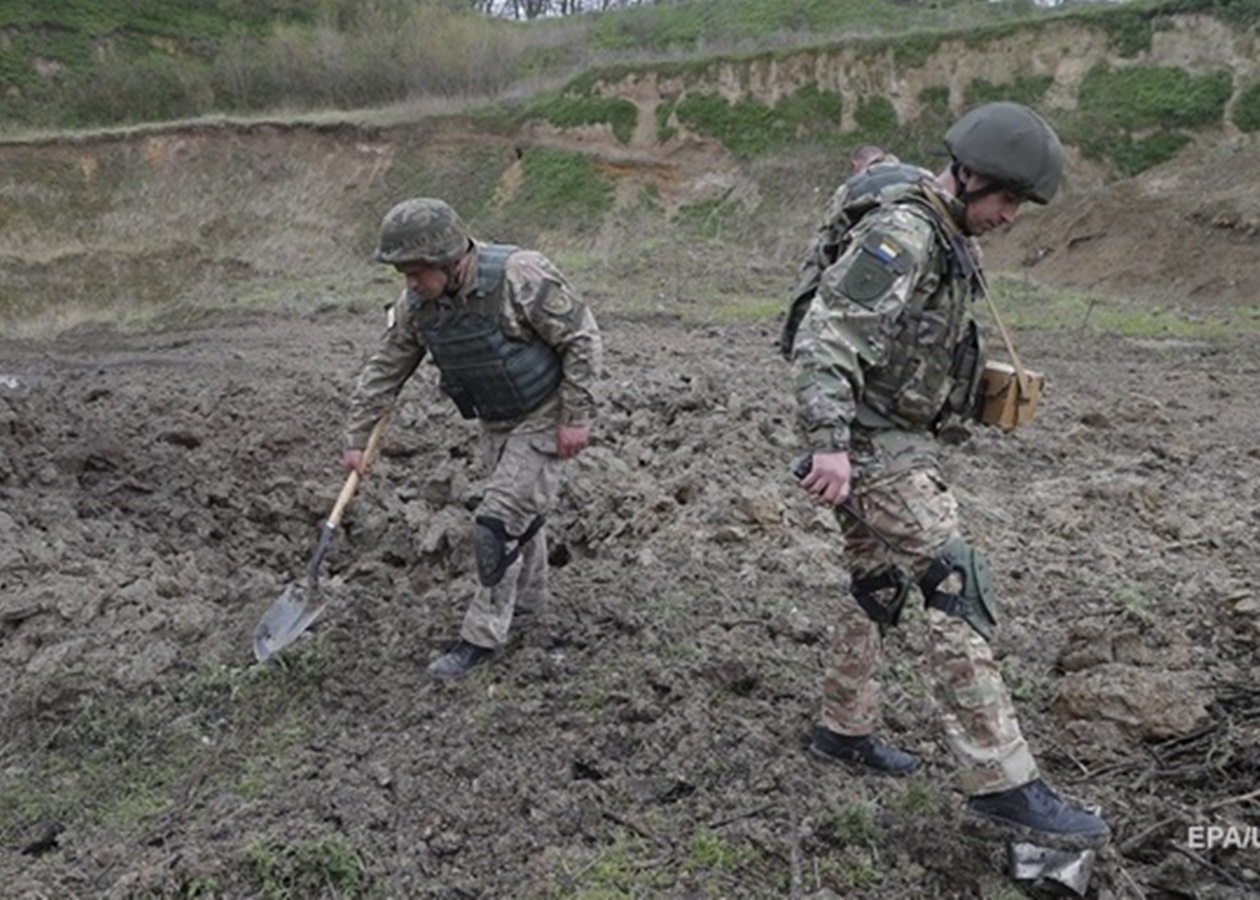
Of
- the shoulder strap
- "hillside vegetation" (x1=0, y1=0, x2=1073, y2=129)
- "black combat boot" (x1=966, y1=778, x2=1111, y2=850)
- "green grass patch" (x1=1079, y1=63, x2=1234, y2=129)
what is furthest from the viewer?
"hillside vegetation" (x1=0, y1=0, x2=1073, y2=129)

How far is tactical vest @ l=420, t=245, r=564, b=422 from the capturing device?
4.11m

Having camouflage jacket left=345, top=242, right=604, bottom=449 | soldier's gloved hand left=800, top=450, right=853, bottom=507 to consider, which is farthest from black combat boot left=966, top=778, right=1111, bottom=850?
Result: camouflage jacket left=345, top=242, right=604, bottom=449

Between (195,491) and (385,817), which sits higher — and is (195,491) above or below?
below

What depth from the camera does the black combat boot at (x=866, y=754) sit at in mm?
3486

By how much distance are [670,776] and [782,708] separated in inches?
21.9

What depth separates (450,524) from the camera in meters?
5.67

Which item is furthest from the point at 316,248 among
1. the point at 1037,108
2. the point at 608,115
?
the point at 1037,108

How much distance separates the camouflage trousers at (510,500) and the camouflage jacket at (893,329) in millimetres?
1436

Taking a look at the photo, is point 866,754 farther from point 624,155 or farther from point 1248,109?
point 624,155

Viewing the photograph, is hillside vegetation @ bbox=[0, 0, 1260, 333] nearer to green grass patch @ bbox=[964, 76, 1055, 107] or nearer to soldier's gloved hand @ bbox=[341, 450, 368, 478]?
green grass patch @ bbox=[964, 76, 1055, 107]

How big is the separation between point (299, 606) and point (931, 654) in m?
2.42

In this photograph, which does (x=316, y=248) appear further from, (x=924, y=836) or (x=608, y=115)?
(x=924, y=836)

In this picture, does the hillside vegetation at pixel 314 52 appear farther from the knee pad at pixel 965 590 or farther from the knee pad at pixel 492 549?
the knee pad at pixel 965 590

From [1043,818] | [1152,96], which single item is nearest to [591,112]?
[1152,96]
